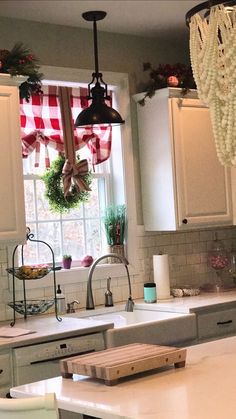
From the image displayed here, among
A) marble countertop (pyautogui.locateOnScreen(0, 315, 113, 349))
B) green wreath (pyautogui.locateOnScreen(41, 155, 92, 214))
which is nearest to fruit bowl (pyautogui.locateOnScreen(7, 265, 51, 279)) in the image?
marble countertop (pyautogui.locateOnScreen(0, 315, 113, 349))

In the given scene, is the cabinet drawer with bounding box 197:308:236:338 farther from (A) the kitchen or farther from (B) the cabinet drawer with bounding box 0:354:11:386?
(B) the cabinet drawer with bounding box 0:354:11:386

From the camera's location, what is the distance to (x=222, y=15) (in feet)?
7.45

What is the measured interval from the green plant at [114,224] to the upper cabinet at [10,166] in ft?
3.59

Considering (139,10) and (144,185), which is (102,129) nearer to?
(144,185)

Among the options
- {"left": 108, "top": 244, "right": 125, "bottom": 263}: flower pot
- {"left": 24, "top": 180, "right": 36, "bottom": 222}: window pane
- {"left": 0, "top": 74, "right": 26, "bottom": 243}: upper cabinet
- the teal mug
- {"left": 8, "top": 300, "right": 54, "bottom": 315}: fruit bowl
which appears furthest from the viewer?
{"left": 108, "top": 244, "right": 125, "bottom": 263}: flower pot

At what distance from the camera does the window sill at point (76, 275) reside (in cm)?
465

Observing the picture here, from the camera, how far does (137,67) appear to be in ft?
17.5

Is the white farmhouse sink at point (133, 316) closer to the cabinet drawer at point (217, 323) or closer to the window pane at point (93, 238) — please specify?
the cabinet drawer at point (217, 323)

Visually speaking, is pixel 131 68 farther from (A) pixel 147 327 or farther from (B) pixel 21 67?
(A) pixel 147 327

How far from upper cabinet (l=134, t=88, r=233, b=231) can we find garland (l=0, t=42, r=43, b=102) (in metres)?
1.07

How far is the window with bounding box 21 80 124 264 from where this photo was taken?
4855 mm

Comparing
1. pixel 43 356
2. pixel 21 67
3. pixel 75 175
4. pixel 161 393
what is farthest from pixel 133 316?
pixel 161 393

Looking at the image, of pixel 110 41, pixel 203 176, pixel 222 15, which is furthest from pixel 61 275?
pixel 222 15

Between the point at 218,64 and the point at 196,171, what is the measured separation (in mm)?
2861
